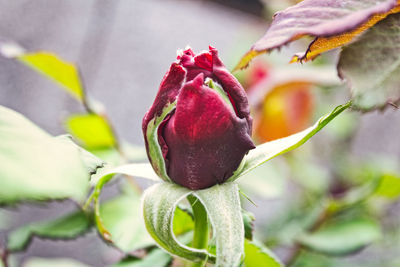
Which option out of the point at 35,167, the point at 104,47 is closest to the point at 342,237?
the point at 35,167

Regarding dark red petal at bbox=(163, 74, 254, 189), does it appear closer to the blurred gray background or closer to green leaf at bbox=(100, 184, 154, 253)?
green leaf at bbox=(100, 184, 154, 253)

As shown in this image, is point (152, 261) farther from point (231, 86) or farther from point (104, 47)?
point (104, 47)

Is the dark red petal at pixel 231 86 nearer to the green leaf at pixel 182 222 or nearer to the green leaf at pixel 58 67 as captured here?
the green leaf at pixel 182 222

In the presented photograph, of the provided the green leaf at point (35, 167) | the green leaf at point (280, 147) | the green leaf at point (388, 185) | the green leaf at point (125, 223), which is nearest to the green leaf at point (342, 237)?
the green leaf at point (388, 185)

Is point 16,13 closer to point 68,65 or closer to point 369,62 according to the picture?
point 68,65

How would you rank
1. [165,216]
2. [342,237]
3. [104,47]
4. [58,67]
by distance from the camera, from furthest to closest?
[104,47]
[342,237]
[58,67]
[165,216]

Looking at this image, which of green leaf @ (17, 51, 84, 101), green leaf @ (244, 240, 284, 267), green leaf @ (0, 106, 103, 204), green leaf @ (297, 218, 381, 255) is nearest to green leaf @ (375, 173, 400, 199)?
green leaf @ (297, 218, 381, 255)
